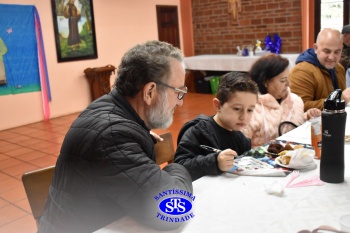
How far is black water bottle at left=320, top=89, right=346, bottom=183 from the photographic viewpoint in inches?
48.9

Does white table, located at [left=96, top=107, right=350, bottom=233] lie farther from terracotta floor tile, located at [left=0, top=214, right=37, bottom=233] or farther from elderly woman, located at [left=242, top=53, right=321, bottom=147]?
terracotta floor tile, located at [left=0, top=214, right=37, bottom=233]

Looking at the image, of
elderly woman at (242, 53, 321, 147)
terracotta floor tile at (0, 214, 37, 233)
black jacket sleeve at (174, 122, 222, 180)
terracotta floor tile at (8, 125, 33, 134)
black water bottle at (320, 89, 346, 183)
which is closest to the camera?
black water bottle at (320, 89, 346, 183)

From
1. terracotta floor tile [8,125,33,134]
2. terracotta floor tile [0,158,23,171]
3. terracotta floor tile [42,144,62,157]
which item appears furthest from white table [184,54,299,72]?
terracotta floor tile [0,158,23,171]

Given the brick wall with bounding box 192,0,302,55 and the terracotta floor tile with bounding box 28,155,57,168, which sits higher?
the brick wall with bounding box 192,0,302,55

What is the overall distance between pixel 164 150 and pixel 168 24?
725 centimetres

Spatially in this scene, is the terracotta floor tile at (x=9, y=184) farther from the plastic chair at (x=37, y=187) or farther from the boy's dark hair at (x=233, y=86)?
the boy's dark hair at (x=233, y=86)

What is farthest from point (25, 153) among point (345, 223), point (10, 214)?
point (345, 223)

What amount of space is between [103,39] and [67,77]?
112 cm

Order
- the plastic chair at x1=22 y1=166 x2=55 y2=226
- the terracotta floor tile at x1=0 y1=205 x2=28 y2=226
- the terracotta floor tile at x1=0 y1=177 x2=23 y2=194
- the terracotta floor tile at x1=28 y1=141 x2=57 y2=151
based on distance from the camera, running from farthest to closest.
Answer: the terracotta floor tile at x1=28 y1=141 x2=57 y2=151, the terracotta floor tile at x1=0 y1=177 x2=23 y2=194, the terracotta floor tile at x1=0 y1=205 x2=28 y2=226, the plastic chair at x1=22 y1=166 x2=55 y2=226

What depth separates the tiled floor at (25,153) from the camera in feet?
9.38

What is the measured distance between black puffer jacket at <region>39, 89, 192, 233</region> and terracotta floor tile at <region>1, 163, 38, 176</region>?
2.86 m

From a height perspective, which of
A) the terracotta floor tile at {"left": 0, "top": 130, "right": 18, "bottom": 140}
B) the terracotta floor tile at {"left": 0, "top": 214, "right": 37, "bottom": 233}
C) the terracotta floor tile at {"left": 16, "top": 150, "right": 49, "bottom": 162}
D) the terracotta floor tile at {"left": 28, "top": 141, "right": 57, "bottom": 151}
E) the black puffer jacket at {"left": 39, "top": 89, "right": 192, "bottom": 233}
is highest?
the black puffer jacket at {"left": 39, "top": 89, "right": 192, "bottom": 233}

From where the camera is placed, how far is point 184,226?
3.60 ft

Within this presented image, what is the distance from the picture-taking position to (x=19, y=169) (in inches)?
158
